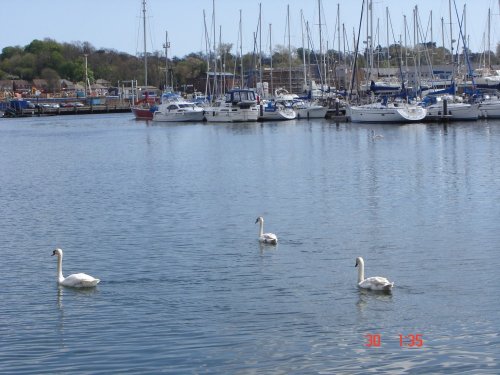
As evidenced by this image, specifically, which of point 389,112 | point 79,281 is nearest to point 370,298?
point 79,281

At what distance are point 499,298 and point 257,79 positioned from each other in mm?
98559

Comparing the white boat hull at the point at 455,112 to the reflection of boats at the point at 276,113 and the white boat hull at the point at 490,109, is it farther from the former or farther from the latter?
the reflection of boats at the point at 276,113

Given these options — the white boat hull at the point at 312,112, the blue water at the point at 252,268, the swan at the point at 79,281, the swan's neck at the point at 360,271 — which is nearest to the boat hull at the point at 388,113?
the white boat hull at the point at 312,112

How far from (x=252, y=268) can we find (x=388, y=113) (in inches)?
2238

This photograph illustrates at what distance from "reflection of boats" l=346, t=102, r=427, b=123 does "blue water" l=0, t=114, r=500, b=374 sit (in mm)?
29312

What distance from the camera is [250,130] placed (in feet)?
269

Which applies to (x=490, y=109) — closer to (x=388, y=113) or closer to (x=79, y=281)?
(x=388, y=113)

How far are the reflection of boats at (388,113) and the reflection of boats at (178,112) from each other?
2169cm

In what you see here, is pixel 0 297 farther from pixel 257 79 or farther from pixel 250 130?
pixel 257 79

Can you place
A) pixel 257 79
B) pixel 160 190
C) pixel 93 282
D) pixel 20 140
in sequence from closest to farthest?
pixel 93 282
pixel 160 190
pixel 20 140
pixel 257 79

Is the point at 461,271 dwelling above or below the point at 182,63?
below

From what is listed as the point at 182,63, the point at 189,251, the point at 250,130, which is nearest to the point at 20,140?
the point at 250,130

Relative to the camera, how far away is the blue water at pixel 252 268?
16016mm

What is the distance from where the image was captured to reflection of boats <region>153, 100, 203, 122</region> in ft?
319
